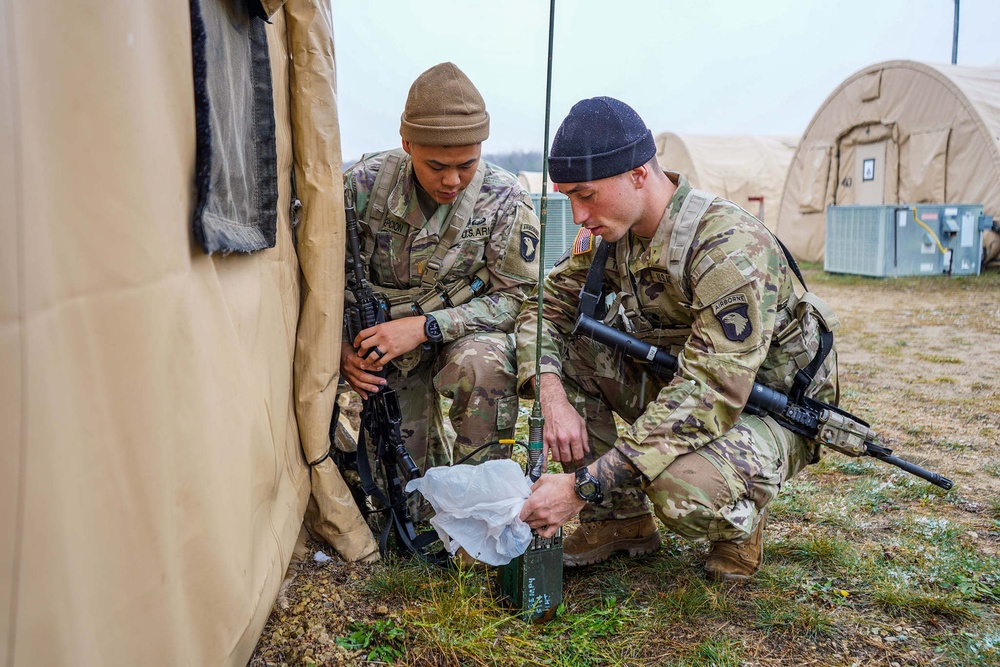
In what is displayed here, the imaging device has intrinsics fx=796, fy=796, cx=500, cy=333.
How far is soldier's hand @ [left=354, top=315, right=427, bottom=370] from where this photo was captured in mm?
2723

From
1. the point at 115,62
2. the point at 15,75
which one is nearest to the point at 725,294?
the point at 115,62

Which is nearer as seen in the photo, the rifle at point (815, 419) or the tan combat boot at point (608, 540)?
the rifle at point (815, 419)

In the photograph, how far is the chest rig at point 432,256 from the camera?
9.78ft

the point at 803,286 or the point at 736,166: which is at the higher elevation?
the point at 736,166

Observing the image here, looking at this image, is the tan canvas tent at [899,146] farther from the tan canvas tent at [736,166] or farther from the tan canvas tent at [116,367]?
the tan canvas tent at [116,367]

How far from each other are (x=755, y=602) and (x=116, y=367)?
6.37 feet

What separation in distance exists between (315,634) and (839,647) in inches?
56.1

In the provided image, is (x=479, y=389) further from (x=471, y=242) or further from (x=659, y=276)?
(x=659, y=276)

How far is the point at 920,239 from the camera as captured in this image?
10523mm

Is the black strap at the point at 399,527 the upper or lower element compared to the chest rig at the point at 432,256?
lower

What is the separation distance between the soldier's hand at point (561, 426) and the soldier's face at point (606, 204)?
0.55 metres

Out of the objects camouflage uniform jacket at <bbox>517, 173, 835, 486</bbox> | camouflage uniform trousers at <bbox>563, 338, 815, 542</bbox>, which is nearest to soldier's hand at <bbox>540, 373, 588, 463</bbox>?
camouflage uniform trousers at <bbox>563, 338, 815, 542</bbox>

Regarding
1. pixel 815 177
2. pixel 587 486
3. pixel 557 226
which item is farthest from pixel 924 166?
pixel 587 486

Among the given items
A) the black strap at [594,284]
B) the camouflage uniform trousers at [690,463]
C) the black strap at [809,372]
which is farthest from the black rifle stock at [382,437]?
the black strap at [809,372]
